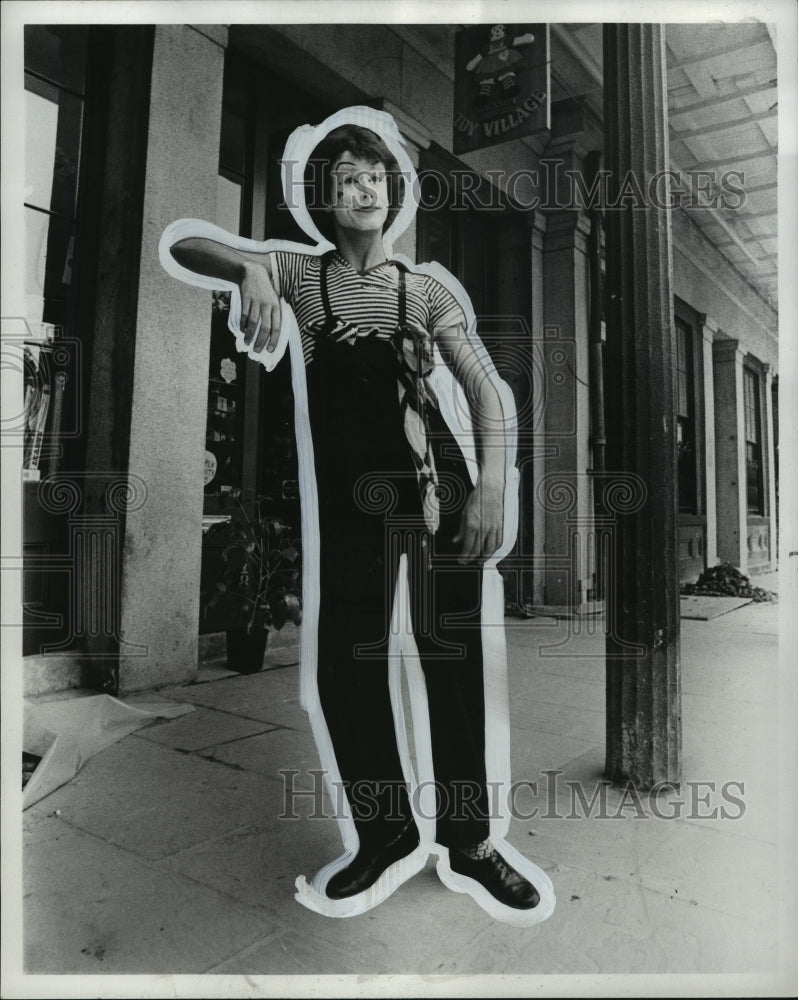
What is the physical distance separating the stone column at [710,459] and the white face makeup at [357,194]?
65.6 inches

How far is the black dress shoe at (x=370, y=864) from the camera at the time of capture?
2.29 m

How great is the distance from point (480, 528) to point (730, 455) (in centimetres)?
159

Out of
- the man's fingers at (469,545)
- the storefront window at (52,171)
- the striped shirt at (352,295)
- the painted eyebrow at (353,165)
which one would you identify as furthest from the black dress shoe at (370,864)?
the storefront window at (52,171)

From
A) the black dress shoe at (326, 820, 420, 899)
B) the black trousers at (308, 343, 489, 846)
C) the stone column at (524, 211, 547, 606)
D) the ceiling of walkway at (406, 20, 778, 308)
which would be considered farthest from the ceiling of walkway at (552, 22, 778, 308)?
the black dress shoe at (326, 820, 420, 899)

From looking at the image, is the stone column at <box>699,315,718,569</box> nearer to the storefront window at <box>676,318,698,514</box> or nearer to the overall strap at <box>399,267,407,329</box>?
the storefront window at <box>676,318,698,514</box>

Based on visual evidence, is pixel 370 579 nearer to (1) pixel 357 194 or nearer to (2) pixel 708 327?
(1) pixel 357 194

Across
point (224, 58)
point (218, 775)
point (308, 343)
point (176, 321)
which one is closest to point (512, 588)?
point (308, 343)

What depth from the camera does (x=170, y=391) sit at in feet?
12.6

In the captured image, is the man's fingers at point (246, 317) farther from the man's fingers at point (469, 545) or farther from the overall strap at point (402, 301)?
the man's fingers at point (469, 545)

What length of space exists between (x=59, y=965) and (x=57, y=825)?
1.93ft

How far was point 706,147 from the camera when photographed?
2.78 meters

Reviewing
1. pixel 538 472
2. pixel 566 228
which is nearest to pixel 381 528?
pixel 538 472

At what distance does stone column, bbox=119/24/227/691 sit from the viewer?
368 cm

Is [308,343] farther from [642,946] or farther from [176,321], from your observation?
[642,946]
